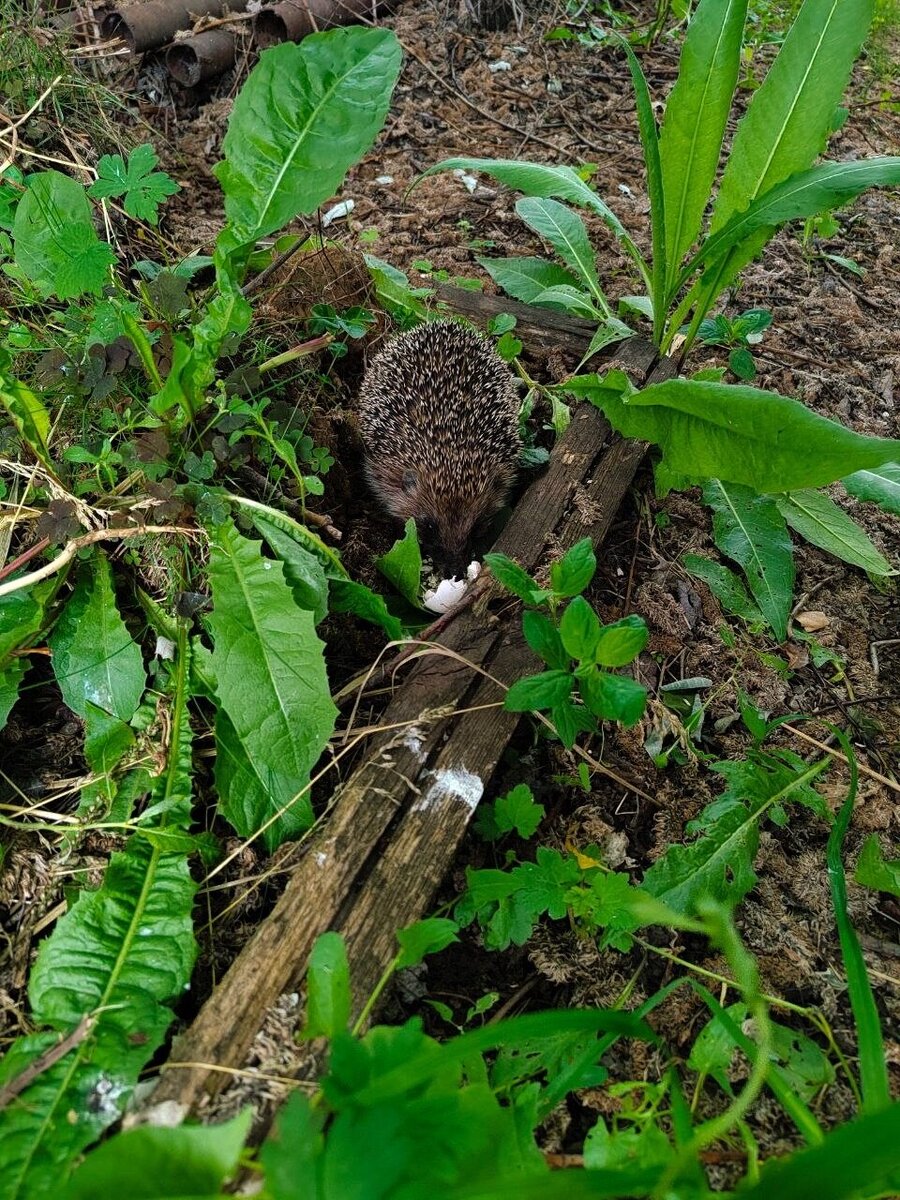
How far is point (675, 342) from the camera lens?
3.60 meters

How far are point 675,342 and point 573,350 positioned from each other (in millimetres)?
456

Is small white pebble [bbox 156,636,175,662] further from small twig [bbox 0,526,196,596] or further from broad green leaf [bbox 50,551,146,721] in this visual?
small twig [bbox 0,526,196,596]

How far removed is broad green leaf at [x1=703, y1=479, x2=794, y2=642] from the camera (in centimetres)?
278

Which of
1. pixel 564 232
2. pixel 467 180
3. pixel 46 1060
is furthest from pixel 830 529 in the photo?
pixel 467 180

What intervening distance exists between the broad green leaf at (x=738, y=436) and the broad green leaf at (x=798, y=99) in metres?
1.07

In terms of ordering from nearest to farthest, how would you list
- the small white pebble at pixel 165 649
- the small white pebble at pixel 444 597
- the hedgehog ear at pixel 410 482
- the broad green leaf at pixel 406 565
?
the small white pebble at pixel 165 649
the broad green leaf at pixel 406 565
the small white pebble at pixel 444 597
the hedgehog ear at pixel 410 482

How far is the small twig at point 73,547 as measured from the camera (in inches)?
87.7

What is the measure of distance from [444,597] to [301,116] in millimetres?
1482

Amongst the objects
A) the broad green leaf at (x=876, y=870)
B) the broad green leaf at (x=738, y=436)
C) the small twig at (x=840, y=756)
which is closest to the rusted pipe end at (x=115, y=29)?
the broad green leaf at (x=738, y=436)

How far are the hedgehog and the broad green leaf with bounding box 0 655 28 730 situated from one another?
154 cm

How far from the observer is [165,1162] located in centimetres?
122

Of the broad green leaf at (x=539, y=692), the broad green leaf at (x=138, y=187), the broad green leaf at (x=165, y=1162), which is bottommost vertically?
the broad green leaf at (x=539, y=692)

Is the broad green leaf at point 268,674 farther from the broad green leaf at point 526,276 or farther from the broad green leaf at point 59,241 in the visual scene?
the broad green leaf at point 526,276

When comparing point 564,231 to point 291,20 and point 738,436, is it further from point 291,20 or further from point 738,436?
point 291,20
